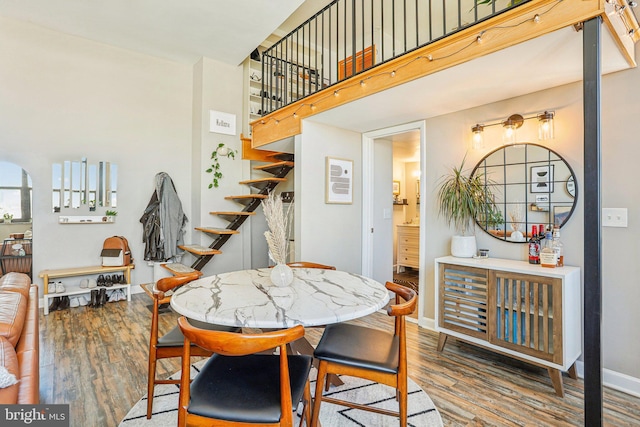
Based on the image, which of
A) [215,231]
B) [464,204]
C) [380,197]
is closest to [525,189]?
[464,204]

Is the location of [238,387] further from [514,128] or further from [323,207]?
[514,128]

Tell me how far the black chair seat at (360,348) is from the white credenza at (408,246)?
4050 millimetres

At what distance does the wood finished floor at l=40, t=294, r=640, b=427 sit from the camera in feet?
6.10

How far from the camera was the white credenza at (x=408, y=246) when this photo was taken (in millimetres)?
5676

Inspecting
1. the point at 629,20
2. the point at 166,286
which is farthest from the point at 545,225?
the point at 166,286

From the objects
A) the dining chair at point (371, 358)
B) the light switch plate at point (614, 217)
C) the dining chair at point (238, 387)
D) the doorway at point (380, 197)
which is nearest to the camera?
the dining chair at point (238, 387)

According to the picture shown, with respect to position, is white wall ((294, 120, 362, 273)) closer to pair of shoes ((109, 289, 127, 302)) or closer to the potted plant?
the potted plant

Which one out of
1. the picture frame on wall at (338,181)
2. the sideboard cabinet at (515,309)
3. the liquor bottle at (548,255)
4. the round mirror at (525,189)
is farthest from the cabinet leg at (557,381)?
the picture frame on wall at (338,181)

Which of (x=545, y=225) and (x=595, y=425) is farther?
(x=545, y=225)

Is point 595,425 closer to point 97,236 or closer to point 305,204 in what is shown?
point 305,204


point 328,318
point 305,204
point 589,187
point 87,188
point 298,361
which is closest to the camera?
point 328,318

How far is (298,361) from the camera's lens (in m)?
1.48

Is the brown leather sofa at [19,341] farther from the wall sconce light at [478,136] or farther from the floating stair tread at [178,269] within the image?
the wall sconce light at [478,136]

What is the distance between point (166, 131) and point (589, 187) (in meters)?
4.76
